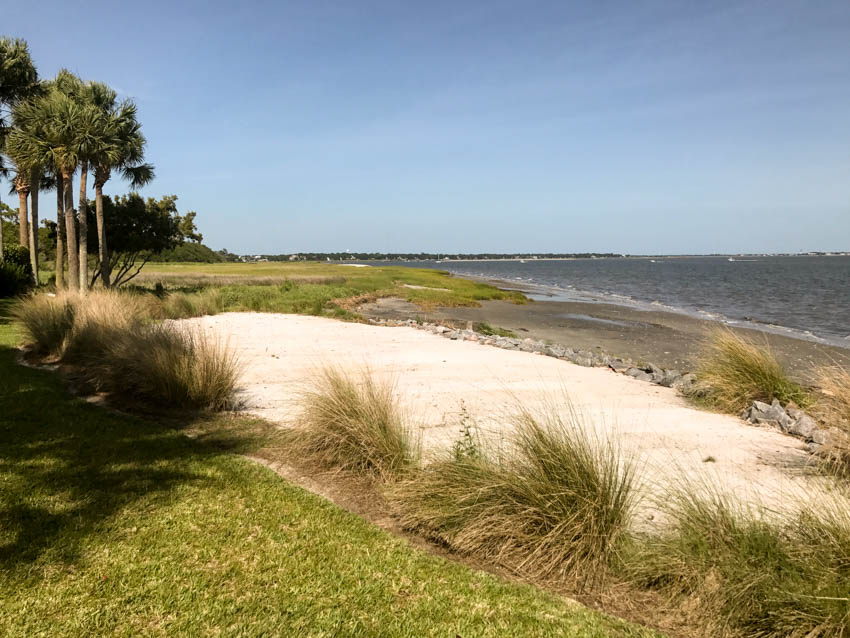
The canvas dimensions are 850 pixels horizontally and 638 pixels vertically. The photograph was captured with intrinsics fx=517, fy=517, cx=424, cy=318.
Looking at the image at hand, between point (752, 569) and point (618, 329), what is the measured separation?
22.3 meters

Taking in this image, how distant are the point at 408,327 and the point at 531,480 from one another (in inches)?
635

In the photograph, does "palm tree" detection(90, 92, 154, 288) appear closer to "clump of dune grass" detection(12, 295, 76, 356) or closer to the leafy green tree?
the leafy green tree

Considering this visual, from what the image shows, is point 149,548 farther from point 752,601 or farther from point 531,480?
point 752,601

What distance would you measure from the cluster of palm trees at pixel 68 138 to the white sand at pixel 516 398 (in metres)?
A: 11.6

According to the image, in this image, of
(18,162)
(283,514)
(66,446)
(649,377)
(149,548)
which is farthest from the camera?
(18,162)

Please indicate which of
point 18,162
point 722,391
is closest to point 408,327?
point 722,391

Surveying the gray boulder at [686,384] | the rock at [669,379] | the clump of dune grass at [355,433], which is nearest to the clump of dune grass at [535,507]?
the clump of dune grass at [355,433]

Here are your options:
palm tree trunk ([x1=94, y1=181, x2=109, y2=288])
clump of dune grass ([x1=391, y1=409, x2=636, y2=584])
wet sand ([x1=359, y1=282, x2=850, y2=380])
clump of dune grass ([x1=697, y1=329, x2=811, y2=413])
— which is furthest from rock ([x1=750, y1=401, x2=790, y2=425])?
palm tree trunk ([x1=94, y1=181, x2=109, y2=288])

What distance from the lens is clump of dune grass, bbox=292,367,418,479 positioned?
538 centimetres

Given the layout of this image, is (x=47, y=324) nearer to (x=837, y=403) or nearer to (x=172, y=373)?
(x=172, y=373)

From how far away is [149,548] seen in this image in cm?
369

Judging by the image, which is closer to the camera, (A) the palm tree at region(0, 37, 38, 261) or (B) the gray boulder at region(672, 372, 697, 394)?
(B) the gray boulder at region(672, 372, 697, 394)

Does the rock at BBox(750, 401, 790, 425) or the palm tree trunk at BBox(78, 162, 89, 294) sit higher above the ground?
the palm tree trunk at BBox(78, 162, 89, 294)

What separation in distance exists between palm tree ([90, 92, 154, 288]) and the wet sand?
13198 mm
